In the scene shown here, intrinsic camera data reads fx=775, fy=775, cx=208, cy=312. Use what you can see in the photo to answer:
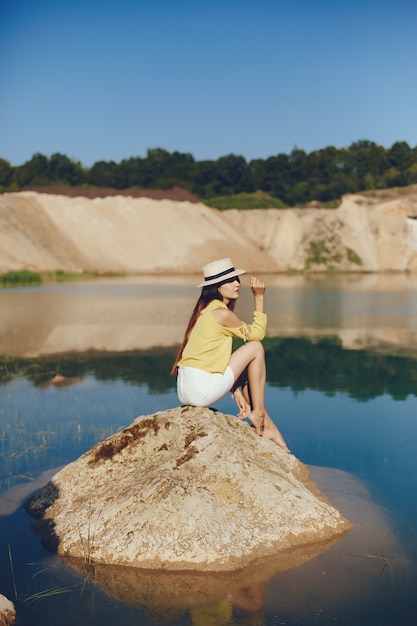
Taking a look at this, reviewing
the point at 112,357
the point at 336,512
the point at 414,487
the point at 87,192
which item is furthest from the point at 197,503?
the point at 87,192

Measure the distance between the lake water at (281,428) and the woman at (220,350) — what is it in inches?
52.2

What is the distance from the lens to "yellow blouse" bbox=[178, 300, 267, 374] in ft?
24.8

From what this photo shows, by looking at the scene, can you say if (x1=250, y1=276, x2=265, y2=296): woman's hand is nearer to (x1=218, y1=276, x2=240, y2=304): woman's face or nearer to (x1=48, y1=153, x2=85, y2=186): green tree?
(x1=218, y1=276, x2=240, y2=304): woman's face

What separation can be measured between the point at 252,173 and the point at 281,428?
2893 inches

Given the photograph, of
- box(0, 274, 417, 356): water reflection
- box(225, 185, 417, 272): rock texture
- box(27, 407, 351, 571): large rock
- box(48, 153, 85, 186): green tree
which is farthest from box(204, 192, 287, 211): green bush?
box(27, 407, 351, 571): large rock

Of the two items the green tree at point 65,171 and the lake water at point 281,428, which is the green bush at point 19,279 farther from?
the green tree at point 65,171

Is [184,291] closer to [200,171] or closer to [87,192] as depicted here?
[87,192]

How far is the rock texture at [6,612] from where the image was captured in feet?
16.6

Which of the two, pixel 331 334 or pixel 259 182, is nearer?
pixel 331 334

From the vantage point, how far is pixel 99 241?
5697 cm

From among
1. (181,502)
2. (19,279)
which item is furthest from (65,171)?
(181,502)

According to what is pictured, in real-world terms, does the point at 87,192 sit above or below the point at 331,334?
above

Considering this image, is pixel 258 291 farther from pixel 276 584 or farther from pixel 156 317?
pixel 156 317

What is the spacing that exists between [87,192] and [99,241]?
10758 mm
